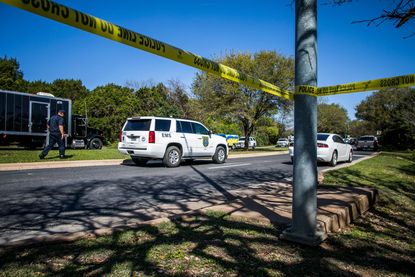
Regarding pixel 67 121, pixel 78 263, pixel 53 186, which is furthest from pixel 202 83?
pixel 78 263

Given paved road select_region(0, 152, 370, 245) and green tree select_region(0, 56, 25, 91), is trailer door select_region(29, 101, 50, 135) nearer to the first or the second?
paved road select_region(0, 152, 370, 245)

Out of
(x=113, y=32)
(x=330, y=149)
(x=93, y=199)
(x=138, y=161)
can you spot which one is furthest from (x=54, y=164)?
(x=330, y=149)

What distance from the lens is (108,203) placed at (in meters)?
5.21

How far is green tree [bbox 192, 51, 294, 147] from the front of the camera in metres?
26.0

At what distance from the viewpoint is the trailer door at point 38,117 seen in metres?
17.3

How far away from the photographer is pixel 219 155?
14070 millimetres

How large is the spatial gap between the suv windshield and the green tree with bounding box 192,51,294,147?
15.7m

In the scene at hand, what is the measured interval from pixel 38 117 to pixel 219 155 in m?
11.5

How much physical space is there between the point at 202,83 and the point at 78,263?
27568 mm

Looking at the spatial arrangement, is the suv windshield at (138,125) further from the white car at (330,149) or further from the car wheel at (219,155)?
the white car at (330,149)

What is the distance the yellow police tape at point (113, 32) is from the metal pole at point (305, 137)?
0.83 metres

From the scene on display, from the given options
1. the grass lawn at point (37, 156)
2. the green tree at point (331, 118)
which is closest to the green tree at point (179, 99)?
the grass lawn at point (37, 156)

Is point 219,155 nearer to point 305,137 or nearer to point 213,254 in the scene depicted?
point 305,137

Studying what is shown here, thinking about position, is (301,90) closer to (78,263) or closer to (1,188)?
(78,263)
